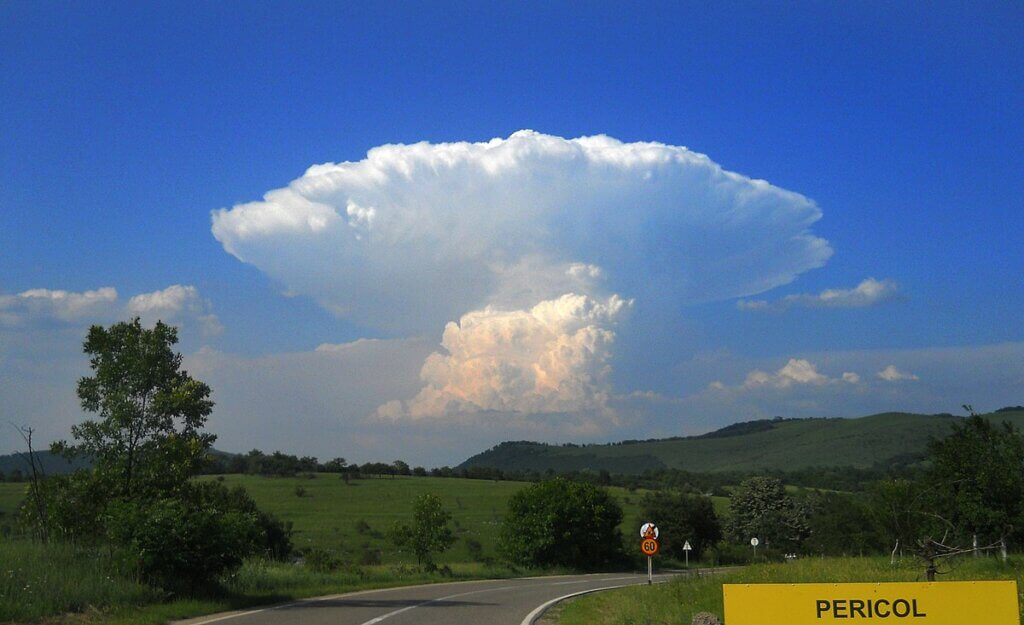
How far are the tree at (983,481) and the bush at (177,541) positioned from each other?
72.4 feet

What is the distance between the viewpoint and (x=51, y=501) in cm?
2195

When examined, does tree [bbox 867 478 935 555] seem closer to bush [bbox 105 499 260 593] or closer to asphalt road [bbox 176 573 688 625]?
asphalt road [bbox 176 573 688 625]

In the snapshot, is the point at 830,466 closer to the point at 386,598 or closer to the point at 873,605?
the point at 386,598

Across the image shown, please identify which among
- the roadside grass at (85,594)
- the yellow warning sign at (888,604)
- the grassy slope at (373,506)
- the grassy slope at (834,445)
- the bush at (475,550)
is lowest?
the bush at (475,550)

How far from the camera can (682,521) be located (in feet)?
234

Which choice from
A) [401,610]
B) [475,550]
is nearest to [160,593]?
[401,610]

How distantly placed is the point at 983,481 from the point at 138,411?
2679cm

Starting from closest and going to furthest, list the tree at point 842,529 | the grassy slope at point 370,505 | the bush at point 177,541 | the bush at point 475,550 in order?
the bush at point 177,541 < the tree at point 842,529 < the bush at point 475,550 < the grassy slope at point 370,505

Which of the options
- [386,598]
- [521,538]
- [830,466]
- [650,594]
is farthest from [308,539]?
[830,466]

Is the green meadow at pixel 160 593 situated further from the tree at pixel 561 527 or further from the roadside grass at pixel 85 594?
the tree at pixel 561 527

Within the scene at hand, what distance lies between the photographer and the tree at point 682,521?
2798 inches

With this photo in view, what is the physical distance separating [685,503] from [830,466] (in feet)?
319

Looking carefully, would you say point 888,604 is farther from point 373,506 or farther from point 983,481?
point 373,506

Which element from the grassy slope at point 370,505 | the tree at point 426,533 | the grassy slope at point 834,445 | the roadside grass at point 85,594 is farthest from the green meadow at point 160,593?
the grassy slope at point 834,445
